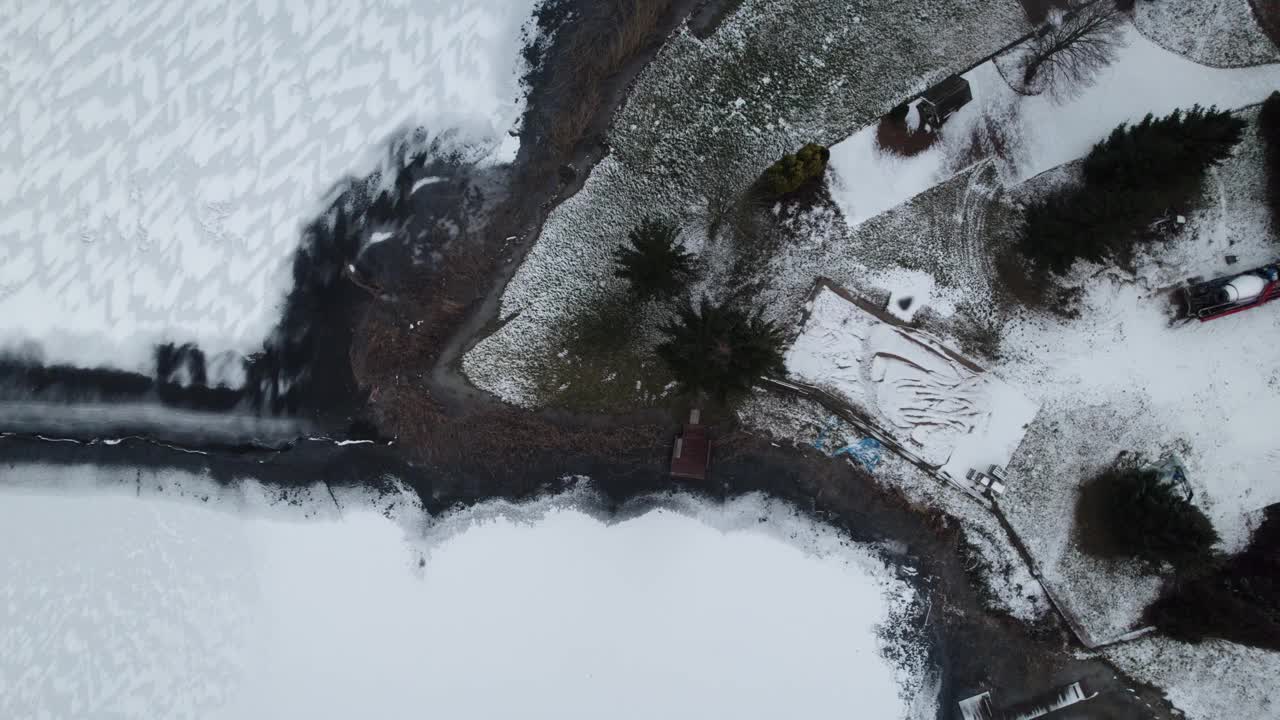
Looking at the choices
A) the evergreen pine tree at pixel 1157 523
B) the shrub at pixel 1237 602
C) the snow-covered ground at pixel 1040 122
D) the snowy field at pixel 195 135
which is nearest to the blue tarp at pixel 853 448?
the snow-covered ground at pixel 1040 122

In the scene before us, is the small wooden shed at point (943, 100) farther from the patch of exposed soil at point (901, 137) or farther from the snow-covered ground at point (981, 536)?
the snow-covered ground at point (981, 536)

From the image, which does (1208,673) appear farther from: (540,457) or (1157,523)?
(540,457)

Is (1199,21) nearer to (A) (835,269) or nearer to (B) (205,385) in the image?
(A) (835,269)

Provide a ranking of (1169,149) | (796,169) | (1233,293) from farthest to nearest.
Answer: (1233,293) → (796,169) → (1169,149)

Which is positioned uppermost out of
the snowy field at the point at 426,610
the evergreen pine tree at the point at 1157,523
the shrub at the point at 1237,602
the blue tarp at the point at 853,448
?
the blue tarp at the point at 853,448

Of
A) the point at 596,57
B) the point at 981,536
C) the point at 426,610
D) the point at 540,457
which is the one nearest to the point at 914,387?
the point at 981,536

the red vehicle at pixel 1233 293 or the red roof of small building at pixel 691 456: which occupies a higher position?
the red vehicle at pixel 1233 293

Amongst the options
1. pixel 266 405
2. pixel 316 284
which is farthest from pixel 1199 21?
pixel 266 405
